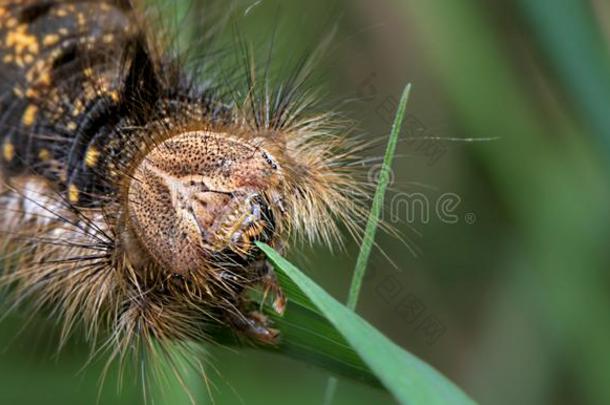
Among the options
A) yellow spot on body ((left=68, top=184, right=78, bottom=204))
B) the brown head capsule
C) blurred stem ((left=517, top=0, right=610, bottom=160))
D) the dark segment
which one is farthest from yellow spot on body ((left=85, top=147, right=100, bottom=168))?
blurred stem ((left=517, top=0, right=610, bottom=160))


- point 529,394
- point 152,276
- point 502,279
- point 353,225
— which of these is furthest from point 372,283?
point 152,276

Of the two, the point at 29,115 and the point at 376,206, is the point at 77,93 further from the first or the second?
the point at 376,206

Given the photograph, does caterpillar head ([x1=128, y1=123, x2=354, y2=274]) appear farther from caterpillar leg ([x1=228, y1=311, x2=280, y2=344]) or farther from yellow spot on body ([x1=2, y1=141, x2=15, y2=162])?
yellow spot on body ([x1=2, y1=141, x2=15, y2=162])

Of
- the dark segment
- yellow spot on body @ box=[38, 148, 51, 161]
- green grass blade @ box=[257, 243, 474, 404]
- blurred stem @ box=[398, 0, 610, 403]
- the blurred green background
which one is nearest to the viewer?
green grass blade @ box=[257, 243, 474, 404]

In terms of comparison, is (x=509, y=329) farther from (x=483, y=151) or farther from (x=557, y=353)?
(x=483, y=151)

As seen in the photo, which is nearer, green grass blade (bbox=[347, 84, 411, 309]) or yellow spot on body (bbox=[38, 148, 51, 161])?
green grass blade (bbox=[347, 84, 411, 309])

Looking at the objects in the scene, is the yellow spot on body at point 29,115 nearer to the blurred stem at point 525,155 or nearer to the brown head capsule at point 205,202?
the brown head capsule at point 205,202
